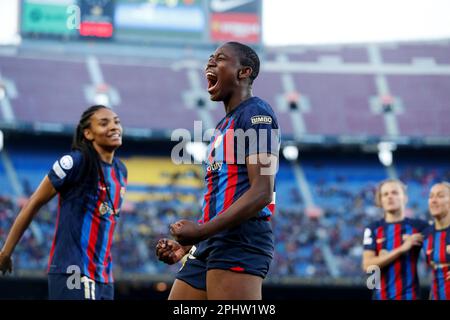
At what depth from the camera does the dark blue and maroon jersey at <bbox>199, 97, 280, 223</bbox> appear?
13.7 feet

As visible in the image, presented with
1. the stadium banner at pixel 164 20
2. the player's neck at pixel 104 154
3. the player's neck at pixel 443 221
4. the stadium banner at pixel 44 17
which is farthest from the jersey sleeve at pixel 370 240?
the stadium banner at pixel 44 17

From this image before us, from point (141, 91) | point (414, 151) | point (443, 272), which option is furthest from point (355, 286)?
point (443, 272)

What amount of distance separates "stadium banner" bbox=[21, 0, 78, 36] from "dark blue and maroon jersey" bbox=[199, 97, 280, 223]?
27343 mm

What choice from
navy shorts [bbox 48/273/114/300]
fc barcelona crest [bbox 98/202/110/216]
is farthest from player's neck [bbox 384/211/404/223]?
navy shorts [bbox 48/273/114/300]

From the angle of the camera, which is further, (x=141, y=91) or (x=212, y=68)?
(x=141, y=91)

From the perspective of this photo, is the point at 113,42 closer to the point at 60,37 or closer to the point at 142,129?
the point at 60,37

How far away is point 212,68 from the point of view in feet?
14.6

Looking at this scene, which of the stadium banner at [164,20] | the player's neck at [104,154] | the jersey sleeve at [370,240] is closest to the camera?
the player's neck at [104,154]

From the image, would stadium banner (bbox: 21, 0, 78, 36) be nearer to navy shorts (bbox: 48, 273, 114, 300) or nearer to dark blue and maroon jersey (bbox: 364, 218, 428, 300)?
dark blue and maroon jersey (bbox: 364, 218, 428, 300)

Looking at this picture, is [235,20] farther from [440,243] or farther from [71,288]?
[71,288]

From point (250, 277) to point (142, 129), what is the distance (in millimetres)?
26427

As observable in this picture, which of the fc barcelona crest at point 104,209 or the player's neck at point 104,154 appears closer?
the fc barcelona crest at point 104,209

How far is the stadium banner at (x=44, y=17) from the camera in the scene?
1192 inches

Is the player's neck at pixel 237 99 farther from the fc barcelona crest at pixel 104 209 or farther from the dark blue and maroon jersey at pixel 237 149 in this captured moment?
the fc barcelona crest at pixel 104 209
